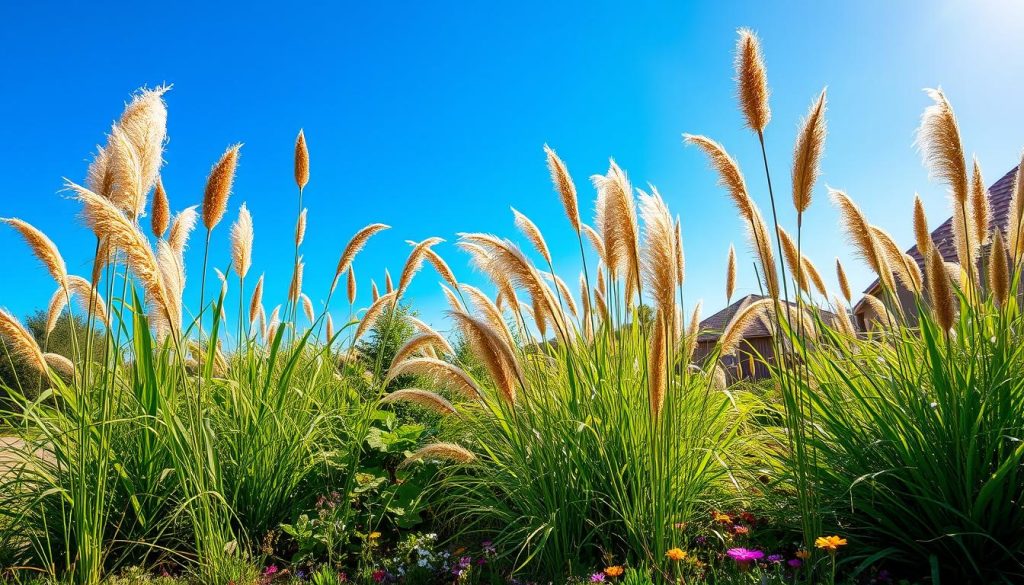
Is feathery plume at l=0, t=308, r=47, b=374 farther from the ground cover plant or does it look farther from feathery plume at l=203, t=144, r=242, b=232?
feathery plume at l=203, t=144, r=242, b=232

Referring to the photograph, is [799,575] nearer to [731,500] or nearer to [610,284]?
[731,500]

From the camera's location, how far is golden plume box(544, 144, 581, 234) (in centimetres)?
299

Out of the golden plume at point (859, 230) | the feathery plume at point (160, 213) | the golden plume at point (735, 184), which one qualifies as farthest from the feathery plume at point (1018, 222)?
the feathery plume at point (160, 213)

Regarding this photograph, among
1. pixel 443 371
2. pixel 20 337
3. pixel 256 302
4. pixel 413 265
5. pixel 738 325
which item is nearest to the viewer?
pixel 443 371

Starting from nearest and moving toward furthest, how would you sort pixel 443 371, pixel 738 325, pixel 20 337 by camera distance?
1. pixel 443 371
2. pixel 20 337
3. pixel 738 325

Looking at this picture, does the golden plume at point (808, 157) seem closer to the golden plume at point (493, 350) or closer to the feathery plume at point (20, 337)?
the golden plume at point (493, 350)

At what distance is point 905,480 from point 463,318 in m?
2.08

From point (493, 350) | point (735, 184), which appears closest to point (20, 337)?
point (493, 350)

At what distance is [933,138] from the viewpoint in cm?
267

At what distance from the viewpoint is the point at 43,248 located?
9.51 ft

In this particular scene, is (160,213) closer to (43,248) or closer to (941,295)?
(43,248)

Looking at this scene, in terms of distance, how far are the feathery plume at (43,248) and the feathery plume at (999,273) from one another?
4.70 metres

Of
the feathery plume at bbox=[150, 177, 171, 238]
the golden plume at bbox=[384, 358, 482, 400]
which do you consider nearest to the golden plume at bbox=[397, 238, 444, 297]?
the golden plume at bbox=[384, 358, 482, 400]

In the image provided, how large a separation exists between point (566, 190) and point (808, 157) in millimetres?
1132
